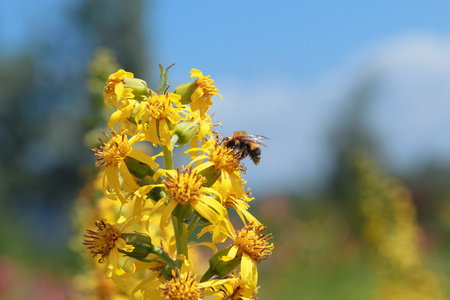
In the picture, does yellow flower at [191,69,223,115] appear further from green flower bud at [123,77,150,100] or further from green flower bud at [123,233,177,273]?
green flower bud at [123,233,177,273]

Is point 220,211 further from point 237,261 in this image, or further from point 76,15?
point 76,15

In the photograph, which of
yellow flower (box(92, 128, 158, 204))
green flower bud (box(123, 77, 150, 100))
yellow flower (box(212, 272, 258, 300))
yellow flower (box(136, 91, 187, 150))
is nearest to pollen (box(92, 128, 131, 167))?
yellow flower (box(92, 128, 158, 204))


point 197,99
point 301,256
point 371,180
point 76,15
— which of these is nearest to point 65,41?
point 76,15

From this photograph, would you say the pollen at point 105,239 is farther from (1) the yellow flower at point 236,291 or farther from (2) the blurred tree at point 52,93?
(2) the blurred tree at point 52,93

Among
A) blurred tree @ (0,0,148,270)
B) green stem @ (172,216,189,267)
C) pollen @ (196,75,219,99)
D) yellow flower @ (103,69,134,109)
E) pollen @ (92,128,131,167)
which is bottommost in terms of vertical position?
green stem @ (172,216,189,267)

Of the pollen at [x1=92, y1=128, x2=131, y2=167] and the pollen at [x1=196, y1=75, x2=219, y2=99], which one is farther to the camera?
the pollen at [x1=196, y1=75, x2=219, y2=99]

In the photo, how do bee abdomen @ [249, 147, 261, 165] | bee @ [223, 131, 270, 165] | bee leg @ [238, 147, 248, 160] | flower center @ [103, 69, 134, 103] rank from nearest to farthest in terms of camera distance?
1. flower center @ [103, 69, 134, 103]
2. bee leg @ [238, 147, 248, 160]
3. bee @ [223, 131, 270, 165]
4. bee abdomen @ [249, 147, 261, 165]
